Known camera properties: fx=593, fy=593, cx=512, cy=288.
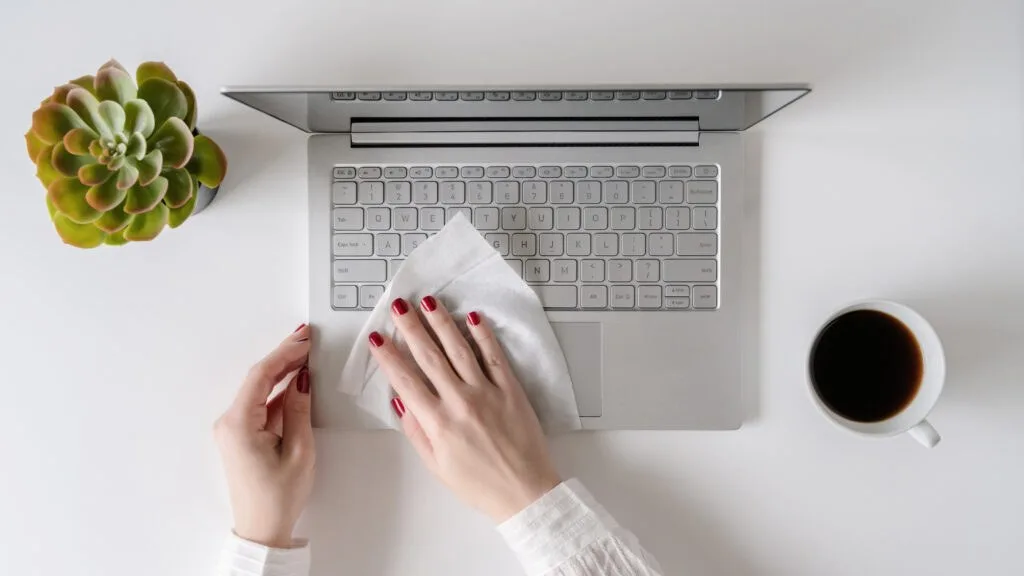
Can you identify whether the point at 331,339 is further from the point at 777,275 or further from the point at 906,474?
the point at 906,474

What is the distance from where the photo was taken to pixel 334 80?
2.14 feet

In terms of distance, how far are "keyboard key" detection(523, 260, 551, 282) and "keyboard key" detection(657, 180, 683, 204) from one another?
0.46 ft

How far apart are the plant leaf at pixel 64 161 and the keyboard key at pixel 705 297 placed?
607 mm

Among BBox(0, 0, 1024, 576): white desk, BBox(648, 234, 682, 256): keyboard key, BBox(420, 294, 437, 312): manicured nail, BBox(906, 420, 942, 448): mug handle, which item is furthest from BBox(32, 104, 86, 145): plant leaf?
BBox(906, 420, 942, 448): mug handle

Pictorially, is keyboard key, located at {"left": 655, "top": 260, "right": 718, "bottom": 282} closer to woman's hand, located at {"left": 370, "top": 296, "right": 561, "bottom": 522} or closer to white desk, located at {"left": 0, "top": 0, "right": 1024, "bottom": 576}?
white desk, located at {"left": 0, "top": 0, "right": 1024, "bottom": 576}

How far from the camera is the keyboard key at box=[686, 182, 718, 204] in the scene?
63 centimetres

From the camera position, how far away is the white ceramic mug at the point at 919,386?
567 millimetres

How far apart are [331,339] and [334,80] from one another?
28cm

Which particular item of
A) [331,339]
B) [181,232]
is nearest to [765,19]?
[331,339]

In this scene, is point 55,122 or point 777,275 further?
point 777,275

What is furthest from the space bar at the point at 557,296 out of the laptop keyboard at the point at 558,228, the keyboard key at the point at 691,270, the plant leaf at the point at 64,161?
the plant leaf at the point at 64,161

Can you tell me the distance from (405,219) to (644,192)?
10.0 inches

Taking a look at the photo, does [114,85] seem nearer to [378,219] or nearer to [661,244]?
[378,219]

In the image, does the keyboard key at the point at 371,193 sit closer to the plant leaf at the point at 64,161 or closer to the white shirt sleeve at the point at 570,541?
the plant leaf at the point at 64,161
